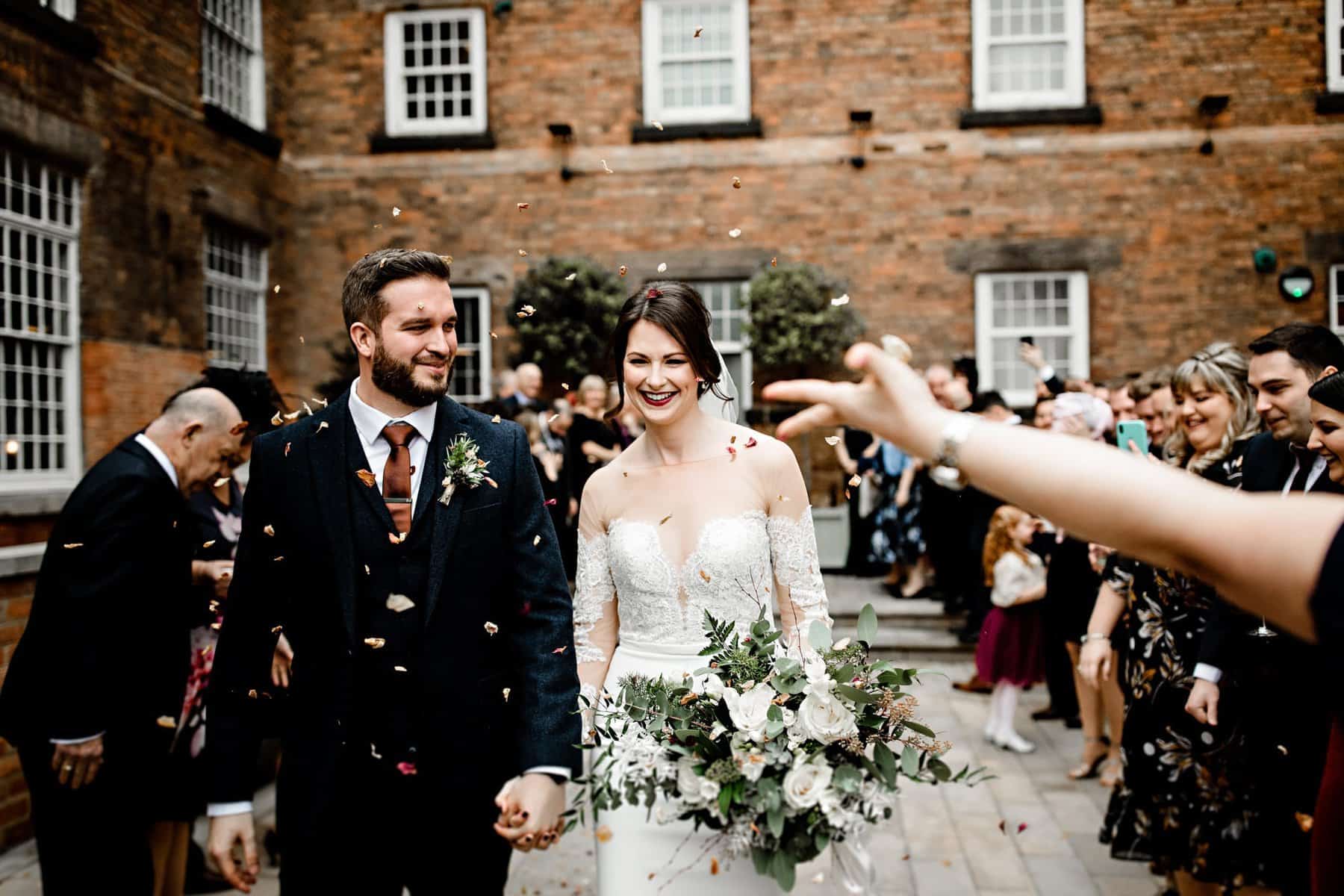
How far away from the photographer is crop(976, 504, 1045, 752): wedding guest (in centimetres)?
599

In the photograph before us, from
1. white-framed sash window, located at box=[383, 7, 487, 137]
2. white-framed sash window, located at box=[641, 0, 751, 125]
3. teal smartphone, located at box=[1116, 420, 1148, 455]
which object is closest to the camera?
teal smartphone, located at box=[1116, 420, 1148, 455]

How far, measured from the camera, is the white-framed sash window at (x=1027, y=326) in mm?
11109

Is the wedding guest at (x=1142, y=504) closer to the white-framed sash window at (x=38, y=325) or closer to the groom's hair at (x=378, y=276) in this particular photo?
the groom's hair at (x=378, y=276)

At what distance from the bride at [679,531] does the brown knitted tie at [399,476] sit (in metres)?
0.75

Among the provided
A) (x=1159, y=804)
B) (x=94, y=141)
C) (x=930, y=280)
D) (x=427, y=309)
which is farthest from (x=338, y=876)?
(x=930, y=280)

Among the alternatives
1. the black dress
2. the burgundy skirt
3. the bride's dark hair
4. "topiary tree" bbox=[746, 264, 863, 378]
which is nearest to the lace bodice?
the bride's dark hair

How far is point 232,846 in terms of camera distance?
231 centimetres

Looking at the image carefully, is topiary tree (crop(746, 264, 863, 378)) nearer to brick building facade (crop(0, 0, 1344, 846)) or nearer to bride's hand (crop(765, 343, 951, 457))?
brick building facade (crop(0, 0, 1344, 846))

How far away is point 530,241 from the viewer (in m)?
11.5

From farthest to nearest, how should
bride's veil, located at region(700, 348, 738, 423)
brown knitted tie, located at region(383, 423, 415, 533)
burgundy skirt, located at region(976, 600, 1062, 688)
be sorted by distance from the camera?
burgundy skirt, located at region(976, 600, 1062, 688)
bride's veil, located at region(700, 348, 738, 423)
brown knitted tie, located at region(383, 423, 415, 533)

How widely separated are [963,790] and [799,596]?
10.6ft

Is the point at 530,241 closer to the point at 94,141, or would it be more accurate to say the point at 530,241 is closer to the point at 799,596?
the point at 94,141

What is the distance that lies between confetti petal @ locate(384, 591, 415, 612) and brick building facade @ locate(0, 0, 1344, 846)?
866 centimetres

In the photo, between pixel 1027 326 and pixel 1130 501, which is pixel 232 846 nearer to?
pixel 1130 501
